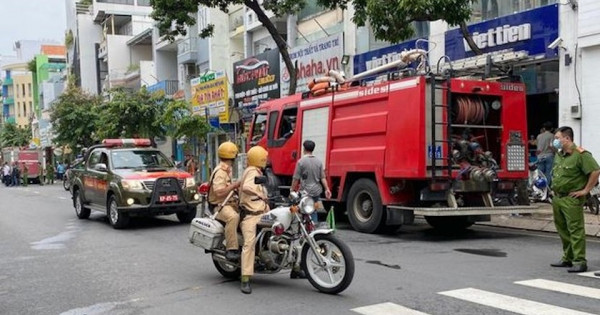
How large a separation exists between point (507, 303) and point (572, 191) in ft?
7.44

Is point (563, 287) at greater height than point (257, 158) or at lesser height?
lesser

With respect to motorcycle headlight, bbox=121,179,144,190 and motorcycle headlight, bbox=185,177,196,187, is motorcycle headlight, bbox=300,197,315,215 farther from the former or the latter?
motorcycle headlight, bbox=185,177,196,187

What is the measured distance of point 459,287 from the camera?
655 centimetres

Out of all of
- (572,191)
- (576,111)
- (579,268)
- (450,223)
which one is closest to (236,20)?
(576,111)

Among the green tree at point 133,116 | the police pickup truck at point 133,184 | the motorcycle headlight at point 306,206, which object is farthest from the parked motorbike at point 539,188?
the green tree at point 133,116

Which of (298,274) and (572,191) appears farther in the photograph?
(572,191)

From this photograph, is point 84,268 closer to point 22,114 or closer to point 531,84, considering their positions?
point 531,84

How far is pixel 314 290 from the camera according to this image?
650cm

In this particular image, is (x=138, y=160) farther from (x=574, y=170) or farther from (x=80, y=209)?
(x=574, y=170)

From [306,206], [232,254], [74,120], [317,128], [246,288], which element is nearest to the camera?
[306,206]

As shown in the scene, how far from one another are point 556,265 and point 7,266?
24.8 ft

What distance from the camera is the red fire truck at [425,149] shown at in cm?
970

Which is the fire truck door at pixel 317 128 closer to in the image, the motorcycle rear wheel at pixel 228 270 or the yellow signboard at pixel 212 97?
the motorcycle rear wheel at pixel 228 270

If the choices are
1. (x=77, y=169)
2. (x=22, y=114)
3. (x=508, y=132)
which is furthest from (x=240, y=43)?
(x=22, y=114)
